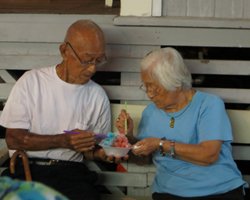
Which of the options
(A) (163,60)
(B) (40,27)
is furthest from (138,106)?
(B) (40,27)

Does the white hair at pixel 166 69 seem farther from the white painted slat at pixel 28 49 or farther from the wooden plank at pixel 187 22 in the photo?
the white painted slat at pixel 28 49

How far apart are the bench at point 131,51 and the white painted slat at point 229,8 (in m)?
0.10

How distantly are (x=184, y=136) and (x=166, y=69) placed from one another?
17.6 inches

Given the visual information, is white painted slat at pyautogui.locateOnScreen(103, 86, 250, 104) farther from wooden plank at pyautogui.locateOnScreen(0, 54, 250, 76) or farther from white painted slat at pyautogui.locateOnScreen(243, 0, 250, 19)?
white painted slat at pyautogui.locateOnScreen(243, 0, 250, 19)

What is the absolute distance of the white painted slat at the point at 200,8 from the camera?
10.7 feet

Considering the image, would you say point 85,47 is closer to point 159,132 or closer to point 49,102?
point 49,102

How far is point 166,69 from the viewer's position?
2.78 m

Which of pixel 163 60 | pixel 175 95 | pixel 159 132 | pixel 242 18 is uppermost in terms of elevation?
pixel 242 18

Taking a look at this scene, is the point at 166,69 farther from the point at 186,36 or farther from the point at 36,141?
the point at 36,141

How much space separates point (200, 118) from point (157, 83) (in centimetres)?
A: 35

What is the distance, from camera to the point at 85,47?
2918 mm

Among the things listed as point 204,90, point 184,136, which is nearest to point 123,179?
point 184,136

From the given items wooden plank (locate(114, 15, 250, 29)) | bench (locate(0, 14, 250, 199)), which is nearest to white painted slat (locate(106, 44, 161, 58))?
bench (locate(0, 14, 250, 199))

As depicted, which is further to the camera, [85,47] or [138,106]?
[138,106]
